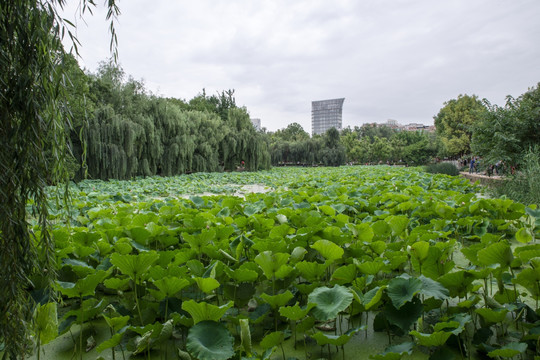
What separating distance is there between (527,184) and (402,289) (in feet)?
19.0

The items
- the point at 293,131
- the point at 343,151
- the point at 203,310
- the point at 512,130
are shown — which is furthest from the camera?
the point at 293,131

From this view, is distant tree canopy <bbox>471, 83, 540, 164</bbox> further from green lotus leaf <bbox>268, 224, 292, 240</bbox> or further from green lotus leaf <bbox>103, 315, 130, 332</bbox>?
green lotus leaf <bbox>103, 315, 130, 332</bbox>

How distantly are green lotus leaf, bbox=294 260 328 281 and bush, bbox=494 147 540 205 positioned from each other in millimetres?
4819

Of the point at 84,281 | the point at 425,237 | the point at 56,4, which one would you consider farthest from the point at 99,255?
the point at 425,237

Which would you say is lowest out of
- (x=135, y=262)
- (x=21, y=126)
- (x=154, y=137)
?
(x=135, y=262)

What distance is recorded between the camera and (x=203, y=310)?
3.38 feet

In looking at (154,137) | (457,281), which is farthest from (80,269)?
(154,137)

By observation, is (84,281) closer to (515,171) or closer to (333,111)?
(515,171)

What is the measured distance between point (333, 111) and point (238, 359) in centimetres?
10814

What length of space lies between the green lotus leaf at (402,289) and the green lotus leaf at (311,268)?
0.27 m

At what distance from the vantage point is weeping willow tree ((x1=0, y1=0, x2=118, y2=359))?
3.01ft

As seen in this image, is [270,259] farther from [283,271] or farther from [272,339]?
[272,339]

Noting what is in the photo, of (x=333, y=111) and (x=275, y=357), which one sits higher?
(x=333, y=111)

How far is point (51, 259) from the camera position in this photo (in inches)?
43.4
